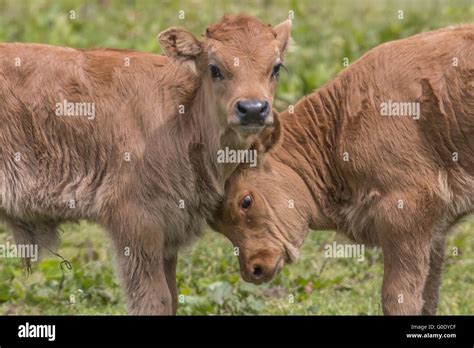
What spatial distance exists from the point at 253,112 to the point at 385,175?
1.50 m

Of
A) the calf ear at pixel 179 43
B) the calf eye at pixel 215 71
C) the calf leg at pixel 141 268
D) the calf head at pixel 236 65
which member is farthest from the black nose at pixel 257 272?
the calf ear at pixel 179 43

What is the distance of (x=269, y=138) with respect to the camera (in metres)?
10.7

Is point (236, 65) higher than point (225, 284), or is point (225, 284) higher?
point (236, 65)

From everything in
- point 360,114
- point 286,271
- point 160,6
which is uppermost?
point 160,6

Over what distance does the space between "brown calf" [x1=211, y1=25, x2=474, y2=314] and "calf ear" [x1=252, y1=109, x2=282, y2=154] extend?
14 millimetres

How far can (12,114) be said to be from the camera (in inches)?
410

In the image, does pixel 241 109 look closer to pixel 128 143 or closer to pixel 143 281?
pixel 128 143

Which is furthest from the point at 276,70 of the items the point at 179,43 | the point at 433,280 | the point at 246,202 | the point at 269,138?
the point at 433,280

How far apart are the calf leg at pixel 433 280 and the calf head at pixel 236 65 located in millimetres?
2302

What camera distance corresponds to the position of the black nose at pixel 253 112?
31.9ft

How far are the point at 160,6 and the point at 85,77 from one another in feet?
30.3
